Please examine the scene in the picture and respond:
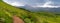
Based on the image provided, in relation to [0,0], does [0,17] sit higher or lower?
lower

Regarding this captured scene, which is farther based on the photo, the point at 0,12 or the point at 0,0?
the point at 0,0

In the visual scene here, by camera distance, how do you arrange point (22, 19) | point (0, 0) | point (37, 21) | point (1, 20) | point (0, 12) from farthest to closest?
point (0, 0) → point (37, 21) → point (22, 19) → point (0, 12) → point (1, 20)

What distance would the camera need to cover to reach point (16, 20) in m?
7.60

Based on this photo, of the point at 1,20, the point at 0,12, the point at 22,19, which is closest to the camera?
the point at 1,20

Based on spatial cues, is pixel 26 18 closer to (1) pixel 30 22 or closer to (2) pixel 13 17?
(1) pixel 30 22

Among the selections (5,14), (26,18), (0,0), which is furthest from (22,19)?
(0,0)

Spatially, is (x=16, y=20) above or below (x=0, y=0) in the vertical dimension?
below

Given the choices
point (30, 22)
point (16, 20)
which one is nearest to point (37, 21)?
point (30, 22)

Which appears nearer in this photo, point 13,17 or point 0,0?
point 13,17

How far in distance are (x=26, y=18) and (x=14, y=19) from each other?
3.15 ft

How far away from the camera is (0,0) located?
9.95m

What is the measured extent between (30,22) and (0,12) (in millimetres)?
1591

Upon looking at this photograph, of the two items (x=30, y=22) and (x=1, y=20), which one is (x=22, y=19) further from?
(x=1, y=20)

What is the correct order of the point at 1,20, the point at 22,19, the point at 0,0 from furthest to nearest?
the point at 0,0 → the point at 22,19 → the point at 1,20
